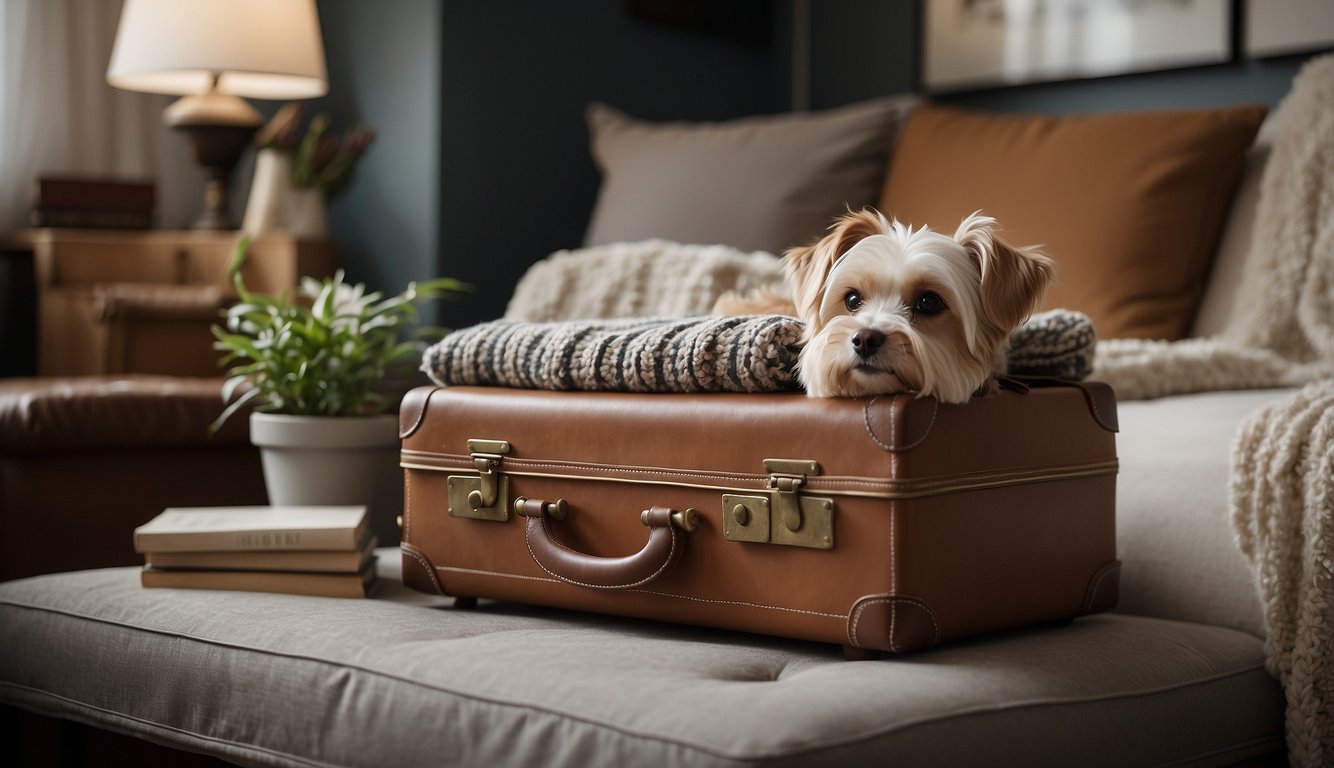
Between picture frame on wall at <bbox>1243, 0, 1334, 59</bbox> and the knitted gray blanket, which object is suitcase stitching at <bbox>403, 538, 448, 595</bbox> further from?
picture frame on wall at <bbox>1243, 0, 1334, 59</bbox>

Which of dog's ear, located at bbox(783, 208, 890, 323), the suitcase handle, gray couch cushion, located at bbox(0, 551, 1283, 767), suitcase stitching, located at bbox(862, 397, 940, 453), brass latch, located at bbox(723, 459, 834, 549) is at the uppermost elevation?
dog's ear, located at bbox(783, 208, 890, 323)

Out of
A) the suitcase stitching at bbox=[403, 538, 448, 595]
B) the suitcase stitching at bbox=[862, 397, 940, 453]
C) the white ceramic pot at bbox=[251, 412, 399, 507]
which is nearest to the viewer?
the suitcase stitching at bbox=[862, 397, 940, 453]

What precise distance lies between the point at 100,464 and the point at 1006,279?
4.64ft

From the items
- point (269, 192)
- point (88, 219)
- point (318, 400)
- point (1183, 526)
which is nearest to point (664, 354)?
point (1183, 526)

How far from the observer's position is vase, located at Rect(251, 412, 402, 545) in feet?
6.05

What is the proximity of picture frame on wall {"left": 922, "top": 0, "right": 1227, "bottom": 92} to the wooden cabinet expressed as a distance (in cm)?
147

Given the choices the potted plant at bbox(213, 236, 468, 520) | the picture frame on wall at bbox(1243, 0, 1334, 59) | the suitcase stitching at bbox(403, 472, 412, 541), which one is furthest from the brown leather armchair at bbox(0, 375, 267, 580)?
the picture frame on wall at bbox(1243, 0, 1334, 59)

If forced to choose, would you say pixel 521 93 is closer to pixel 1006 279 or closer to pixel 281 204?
pixel 281 204

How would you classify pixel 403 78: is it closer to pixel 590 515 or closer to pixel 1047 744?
pixel 590 515

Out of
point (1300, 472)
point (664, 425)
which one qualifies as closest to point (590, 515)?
point (664, 425)

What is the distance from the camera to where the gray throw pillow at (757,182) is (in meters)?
2.35

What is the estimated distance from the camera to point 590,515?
140 cm

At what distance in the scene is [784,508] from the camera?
125cm

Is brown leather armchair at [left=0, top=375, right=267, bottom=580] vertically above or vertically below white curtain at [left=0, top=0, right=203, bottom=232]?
below
